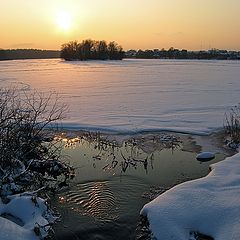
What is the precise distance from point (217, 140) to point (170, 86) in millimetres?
14503

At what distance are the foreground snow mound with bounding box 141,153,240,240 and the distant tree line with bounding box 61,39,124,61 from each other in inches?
3151

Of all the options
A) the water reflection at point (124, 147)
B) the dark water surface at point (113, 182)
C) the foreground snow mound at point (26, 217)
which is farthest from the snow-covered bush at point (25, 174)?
the water reflection at point (124, 147)

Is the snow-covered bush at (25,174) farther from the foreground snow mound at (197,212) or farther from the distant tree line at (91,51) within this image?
the distant tree line at (91,51)

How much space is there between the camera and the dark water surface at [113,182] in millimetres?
6242

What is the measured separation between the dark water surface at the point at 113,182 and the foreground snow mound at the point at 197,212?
23.0 inches

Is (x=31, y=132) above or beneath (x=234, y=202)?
above

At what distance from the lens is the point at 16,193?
23.2 feet

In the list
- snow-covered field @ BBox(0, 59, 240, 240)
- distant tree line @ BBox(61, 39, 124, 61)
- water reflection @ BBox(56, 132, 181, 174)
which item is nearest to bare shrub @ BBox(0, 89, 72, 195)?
snow-covered field @ BBox(0, 59, 240, 240)

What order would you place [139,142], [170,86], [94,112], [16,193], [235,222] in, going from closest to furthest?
[235,222] < [16,193] < [139,142] < [94,112] < [170,86]

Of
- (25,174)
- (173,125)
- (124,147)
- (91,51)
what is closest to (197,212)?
(25,174)

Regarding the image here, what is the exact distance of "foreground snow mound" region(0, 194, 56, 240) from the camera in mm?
5445

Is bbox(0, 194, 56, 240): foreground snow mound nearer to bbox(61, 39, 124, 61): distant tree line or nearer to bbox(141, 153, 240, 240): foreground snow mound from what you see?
bbox(141, 153, 240, 240): foreground snow mound

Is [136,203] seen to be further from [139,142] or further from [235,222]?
[139,142]

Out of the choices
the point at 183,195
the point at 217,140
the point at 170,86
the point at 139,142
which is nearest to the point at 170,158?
the point at 139,142
